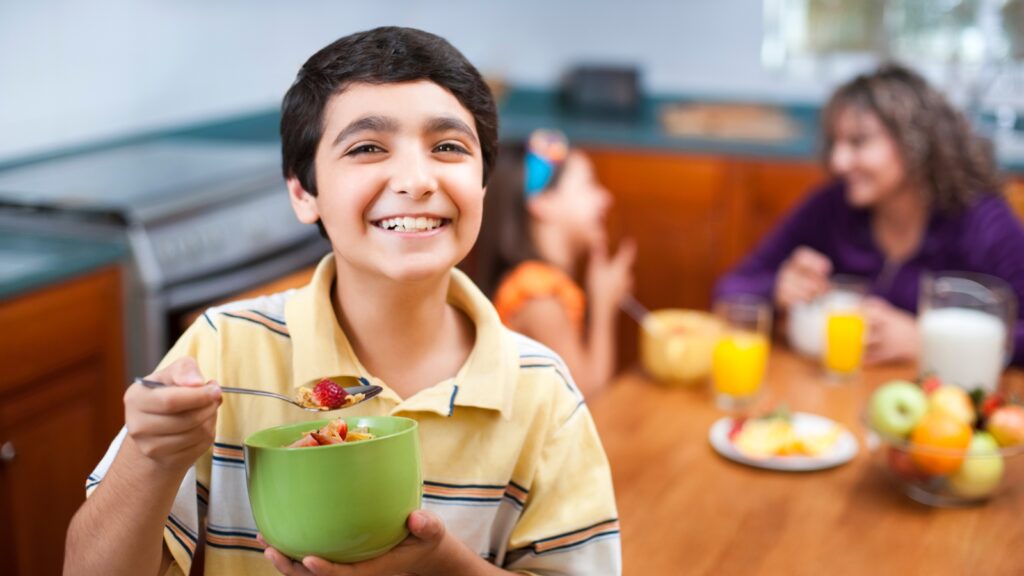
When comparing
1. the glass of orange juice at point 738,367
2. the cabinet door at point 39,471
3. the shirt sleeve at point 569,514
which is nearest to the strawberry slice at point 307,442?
the shirt sleeve at point 569,514

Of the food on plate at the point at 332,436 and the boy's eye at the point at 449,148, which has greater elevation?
the boy's eye at the point at 449,148

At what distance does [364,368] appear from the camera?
86cm

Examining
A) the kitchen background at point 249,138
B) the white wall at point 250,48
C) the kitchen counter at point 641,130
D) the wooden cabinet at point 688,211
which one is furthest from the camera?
the wooden cabinet at point 688,211

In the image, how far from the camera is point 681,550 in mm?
1212

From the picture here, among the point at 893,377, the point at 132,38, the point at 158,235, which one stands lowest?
the point at 893,377

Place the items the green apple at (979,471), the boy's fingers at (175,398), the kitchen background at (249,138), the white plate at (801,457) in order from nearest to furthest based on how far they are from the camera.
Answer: the boy's fingers at (175,398) < the green apple at (979,471) < the white plate at (801,457) < the kitchen background at (249,138)

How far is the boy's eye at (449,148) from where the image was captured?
2.54 feet

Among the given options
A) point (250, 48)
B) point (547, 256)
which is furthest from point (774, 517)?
point (250, 48)

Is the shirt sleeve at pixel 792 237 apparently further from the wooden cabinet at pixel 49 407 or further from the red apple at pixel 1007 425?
the wooden cabinet at pixel 49 407

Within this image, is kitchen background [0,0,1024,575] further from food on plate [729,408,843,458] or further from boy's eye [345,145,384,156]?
food on plate [729,408,843,458]

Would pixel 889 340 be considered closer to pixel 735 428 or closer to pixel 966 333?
pixel 966 333

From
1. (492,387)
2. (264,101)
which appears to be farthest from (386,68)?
(264,101)

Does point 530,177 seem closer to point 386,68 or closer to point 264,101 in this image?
point 264,101

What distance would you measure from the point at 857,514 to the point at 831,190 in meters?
1.22
